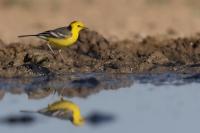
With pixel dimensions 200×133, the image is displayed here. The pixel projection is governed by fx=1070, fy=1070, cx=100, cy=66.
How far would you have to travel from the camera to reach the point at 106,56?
17766mm

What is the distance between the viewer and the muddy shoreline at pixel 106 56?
56.0 feet

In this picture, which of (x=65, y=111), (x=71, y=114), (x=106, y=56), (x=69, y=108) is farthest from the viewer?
(x=106, y=56)

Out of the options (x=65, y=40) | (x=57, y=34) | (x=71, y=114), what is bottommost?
(x=71, y=114)

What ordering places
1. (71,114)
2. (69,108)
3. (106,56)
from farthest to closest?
(106,56)
(69,108)
(71,114)

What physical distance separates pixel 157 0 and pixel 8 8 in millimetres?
3024

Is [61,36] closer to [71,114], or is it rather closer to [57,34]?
[57,34]

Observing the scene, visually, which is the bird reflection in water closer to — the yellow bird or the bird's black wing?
the yellow bird

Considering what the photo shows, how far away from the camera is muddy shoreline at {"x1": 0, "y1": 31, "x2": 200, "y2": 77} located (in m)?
17.1

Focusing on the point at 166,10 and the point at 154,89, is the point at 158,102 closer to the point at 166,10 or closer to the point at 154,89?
the point at 154,89

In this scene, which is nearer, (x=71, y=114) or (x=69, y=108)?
(x=71, y=114)

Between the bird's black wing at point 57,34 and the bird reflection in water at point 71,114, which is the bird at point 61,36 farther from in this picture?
the bird reflection in water at point 71,114

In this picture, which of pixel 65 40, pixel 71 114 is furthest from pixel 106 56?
pixel 71 114

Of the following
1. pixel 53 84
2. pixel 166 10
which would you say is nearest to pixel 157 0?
pixel 166 10

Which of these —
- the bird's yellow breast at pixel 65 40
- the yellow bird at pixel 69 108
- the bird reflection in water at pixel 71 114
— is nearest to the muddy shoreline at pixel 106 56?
the bird's yellow breast at pixel 65 40
